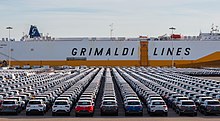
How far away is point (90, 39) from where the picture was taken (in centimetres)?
12900

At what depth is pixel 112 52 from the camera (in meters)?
124

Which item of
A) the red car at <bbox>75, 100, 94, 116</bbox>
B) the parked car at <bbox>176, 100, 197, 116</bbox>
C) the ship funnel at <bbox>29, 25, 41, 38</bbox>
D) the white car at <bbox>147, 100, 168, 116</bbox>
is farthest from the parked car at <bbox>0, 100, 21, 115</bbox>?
the ship funnel at <bbox>29, 25, 41, 38</bbox>

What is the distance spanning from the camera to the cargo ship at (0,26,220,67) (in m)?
122

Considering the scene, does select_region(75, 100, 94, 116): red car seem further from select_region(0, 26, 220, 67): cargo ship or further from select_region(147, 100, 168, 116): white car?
select_region(0, 26, 220, 67): cargo ship

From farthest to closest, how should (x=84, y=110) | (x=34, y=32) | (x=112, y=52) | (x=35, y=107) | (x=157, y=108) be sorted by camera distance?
(x=34, y=32), (x=112, y=52), (x=35, y=107), (x=157, y=108), (x=84, y=110)

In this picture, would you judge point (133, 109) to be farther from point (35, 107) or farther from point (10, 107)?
point (10, 107)

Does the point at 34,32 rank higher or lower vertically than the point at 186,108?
higher

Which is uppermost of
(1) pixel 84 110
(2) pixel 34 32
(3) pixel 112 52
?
(2) pixel 34 32

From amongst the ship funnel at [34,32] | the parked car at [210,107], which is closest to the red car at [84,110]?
the parked car at [210,107]

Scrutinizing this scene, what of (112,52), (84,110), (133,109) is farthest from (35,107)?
(112,52)

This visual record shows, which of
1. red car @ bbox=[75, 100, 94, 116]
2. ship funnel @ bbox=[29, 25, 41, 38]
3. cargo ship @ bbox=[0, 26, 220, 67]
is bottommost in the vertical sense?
red car @ bbox=[75, 100, 94, 116]

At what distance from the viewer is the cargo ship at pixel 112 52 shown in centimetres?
12219

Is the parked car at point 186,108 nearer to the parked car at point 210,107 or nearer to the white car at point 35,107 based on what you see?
the parked car at point 210,107

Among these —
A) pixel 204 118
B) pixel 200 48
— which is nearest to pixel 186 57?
pixel 200 48
